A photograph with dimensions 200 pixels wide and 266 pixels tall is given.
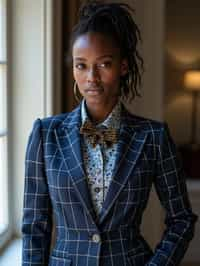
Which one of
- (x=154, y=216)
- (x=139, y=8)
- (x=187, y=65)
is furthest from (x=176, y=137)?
(x=139, y=8)

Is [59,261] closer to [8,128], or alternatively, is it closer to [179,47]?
[8,128]

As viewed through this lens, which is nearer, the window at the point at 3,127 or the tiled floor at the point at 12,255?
the tiled floor at the point at 12,255

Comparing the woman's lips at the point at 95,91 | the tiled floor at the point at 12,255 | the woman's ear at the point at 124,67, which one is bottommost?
the tiled floor at the point at 12,255

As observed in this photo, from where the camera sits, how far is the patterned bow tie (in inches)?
48.5

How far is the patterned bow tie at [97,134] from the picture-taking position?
123 cm

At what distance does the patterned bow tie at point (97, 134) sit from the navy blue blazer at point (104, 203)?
0.06 ft

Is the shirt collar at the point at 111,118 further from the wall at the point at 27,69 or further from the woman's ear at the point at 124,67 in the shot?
the wall at the point at 27,69

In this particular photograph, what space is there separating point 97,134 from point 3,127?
0.80 m

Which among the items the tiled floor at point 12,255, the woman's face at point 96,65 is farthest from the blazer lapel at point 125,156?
the tiled floor at point 12,255

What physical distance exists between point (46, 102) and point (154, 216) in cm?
132

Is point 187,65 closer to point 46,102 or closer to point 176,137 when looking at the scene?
point 176,137

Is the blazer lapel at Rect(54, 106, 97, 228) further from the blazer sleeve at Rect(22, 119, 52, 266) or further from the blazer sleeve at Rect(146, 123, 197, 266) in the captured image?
the blazer sleeve at Rect(146, 123, 197, 266)

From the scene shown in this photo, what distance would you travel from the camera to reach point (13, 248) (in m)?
1.91

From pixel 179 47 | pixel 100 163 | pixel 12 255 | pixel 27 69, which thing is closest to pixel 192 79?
pixel 179 47
